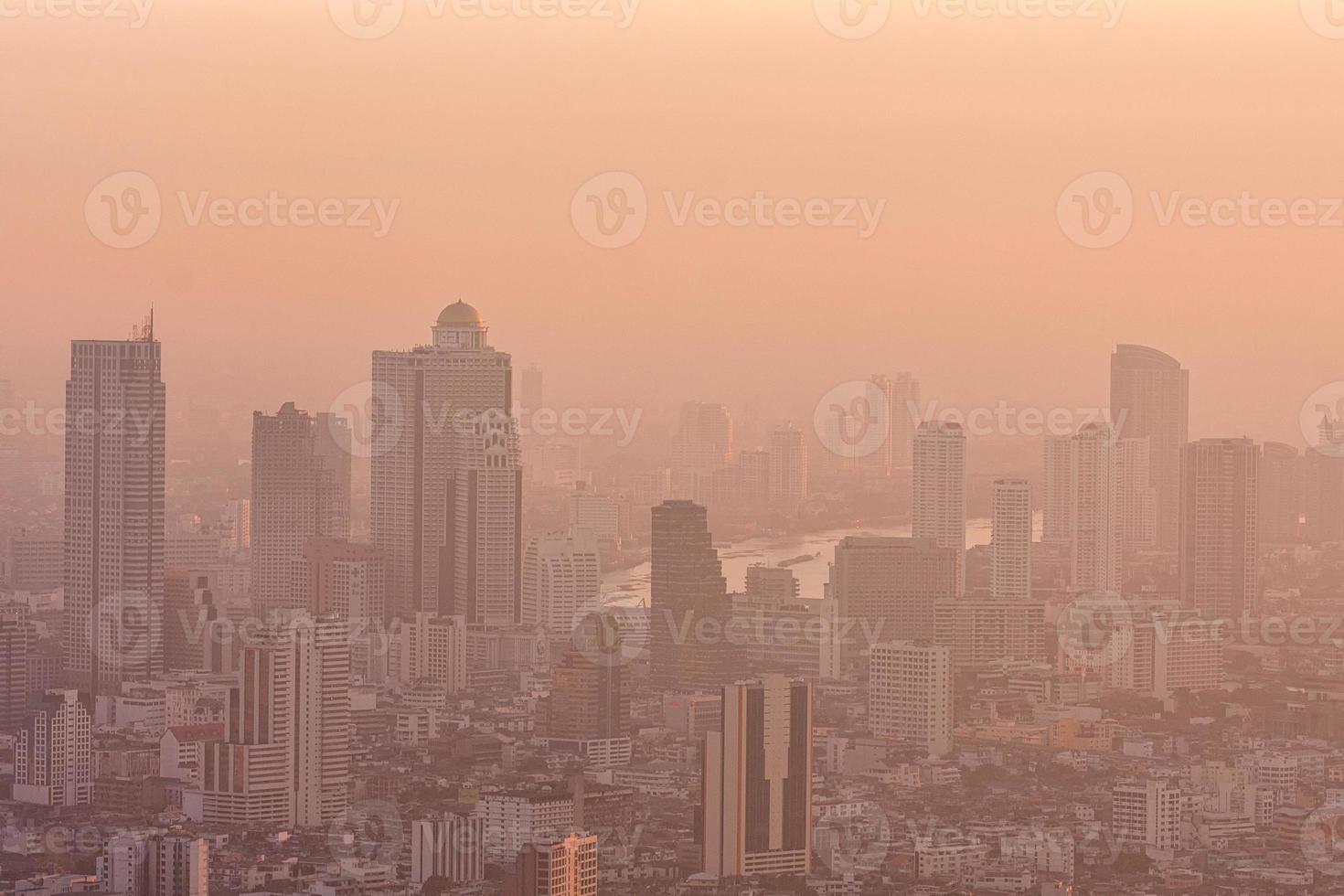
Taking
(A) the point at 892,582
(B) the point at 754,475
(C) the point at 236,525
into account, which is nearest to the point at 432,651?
(C) the point at 236,525

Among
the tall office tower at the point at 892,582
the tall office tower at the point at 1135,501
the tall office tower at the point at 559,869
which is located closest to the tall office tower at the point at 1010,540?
the tall office tower at the point at 892,582

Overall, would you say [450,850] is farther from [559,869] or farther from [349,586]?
[349,586]

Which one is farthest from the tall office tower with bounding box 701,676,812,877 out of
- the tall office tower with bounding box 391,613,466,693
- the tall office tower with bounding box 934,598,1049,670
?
the tall office tower with bounding box 391,613,466,693

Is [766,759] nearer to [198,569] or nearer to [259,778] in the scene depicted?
[259,778]

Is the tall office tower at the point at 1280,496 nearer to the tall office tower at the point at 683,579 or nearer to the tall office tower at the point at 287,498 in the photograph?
the tall office tower at the point at 683,579

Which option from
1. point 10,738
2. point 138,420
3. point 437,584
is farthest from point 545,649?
point 10,738

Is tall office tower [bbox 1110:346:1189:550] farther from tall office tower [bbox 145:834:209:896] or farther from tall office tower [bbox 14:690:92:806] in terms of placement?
tall office tower [bbox 145:834:209:896]
